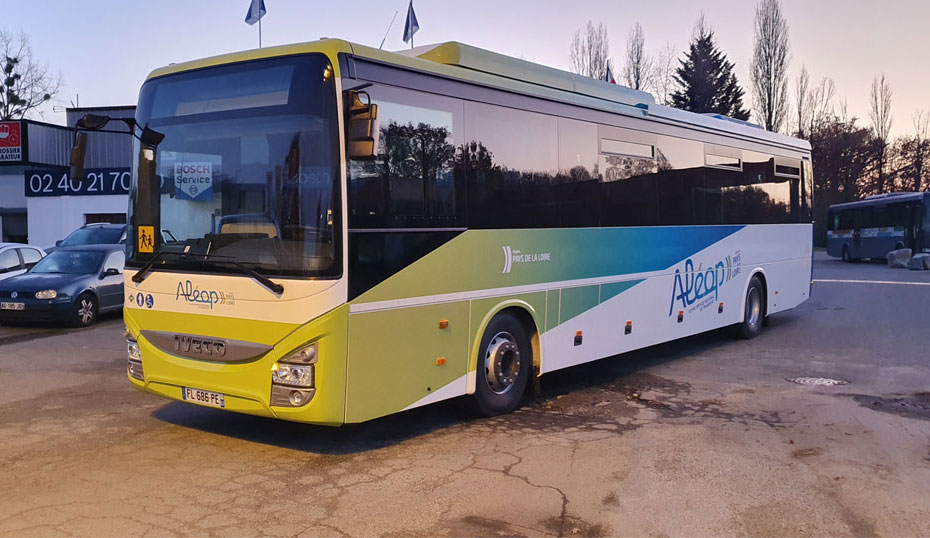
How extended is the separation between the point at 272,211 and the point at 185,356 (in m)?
1.50

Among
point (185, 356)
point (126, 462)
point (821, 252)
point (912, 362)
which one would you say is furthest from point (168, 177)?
point (821, 252)

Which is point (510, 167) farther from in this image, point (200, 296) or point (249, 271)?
point (200, 296)

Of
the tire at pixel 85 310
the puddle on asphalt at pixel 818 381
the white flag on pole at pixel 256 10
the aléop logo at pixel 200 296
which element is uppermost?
the white flag on pole at pixel 256 10

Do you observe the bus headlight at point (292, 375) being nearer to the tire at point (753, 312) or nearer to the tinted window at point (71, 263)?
the tire at point (753, 312)

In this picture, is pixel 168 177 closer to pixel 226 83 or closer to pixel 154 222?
pixel 154 222

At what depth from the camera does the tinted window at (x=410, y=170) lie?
247 inches

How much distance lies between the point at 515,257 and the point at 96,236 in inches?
660

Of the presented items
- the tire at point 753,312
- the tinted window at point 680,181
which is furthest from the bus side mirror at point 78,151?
the tire at point 753,312

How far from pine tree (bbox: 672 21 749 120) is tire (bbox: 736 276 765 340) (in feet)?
138

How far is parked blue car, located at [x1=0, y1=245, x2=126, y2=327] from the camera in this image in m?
14.5

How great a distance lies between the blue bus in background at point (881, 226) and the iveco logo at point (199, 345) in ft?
122

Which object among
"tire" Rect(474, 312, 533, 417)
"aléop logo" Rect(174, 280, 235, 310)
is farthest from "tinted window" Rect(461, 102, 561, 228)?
"aléop logo" Rect(174, 280, 235, 310)

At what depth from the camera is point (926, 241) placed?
1426 inches

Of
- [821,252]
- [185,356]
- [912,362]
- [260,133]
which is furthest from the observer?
[821,252]
